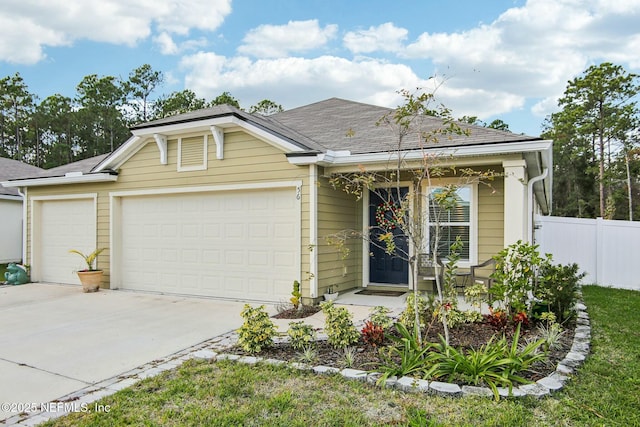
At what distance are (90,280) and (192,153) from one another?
3.63 m

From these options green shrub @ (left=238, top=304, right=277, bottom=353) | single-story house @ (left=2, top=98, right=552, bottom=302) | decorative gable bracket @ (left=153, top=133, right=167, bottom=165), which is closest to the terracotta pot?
single-story house @ (left=2, top=98, right=552, bottom=302)

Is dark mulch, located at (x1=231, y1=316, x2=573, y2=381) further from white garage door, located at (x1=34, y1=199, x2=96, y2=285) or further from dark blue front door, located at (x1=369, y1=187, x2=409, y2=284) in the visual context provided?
white garage door, located at (x1=34, y1=199, x2=96, y2=285)

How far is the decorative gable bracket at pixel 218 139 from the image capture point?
8.01 metres

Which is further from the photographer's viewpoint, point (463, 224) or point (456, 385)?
point (463, 224)

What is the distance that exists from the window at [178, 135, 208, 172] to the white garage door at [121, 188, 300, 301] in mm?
590

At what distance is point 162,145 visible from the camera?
8.73 m

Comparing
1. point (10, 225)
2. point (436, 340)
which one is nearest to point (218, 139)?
point (436, 340)

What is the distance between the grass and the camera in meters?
2.96

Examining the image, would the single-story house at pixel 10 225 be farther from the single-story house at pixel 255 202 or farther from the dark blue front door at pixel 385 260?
the dark blue front door at pixel 385 260

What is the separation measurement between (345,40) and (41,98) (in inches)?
1039

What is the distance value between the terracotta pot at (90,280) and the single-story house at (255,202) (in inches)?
11.6

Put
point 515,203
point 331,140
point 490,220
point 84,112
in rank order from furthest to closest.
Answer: point 84,112 → point 331,140 → point 490,220 → point 515,203

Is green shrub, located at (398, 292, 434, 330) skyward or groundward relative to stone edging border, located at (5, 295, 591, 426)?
skyward

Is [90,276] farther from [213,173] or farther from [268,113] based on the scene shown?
[268,113]
